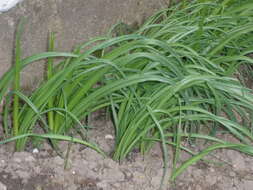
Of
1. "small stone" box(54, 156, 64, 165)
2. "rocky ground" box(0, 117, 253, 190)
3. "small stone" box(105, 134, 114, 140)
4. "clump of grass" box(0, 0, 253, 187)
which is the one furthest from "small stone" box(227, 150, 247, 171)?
"small stone" box(54, 156, 64, 165)

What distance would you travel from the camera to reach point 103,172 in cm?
162

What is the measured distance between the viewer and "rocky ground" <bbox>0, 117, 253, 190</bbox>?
154cm

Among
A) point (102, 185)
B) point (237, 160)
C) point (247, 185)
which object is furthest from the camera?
point (237, 160)

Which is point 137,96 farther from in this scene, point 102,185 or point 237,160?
point 237,160

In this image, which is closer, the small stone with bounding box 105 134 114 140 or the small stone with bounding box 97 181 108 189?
the small stone with bounding box 97 181 108 189

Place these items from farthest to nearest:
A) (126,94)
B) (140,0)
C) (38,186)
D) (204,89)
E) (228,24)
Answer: (140,0) → (228,24) → (204,89) → (126,94) → (38,186)

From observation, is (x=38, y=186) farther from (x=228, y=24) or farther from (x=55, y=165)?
(x=228, y=24)

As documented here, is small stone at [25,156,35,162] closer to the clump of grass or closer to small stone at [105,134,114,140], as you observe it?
the clump of grass

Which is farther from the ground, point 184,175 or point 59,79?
point 59,79

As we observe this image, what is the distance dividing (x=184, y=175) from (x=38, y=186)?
1.75ft

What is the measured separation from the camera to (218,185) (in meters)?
1.67

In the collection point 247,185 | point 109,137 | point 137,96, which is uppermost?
point 137,96

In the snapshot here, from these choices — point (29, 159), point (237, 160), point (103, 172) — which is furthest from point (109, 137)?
point (237, 160)

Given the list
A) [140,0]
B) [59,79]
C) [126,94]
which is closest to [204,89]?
[126,94]
